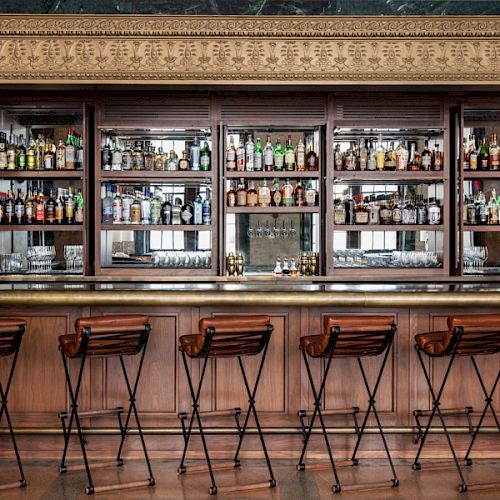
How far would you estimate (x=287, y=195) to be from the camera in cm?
638

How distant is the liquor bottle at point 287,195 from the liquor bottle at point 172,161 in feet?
3.37

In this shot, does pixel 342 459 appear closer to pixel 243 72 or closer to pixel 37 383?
pixel 37 383

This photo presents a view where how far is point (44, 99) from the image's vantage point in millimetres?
6176

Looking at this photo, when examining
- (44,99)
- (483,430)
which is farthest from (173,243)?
(483,430)

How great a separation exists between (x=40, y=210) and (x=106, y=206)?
0.62 metres

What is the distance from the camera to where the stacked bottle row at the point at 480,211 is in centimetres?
640

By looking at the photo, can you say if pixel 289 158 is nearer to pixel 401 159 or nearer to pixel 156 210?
pixel 401 159

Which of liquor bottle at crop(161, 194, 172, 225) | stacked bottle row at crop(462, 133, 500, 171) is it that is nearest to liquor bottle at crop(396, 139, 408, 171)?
stacked bottle row at crop(462, 133, 500, 171)

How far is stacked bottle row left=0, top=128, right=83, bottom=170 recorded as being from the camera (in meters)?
6.27

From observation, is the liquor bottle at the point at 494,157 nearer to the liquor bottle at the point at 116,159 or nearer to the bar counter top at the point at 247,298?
the bar counter top at the point at 247,298

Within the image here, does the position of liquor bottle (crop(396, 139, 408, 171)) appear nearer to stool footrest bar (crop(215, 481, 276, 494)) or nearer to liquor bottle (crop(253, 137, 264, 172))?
liquor bottle (crop(253, 137, 264, 172))

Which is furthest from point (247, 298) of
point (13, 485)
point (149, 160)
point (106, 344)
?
point (149, 160)

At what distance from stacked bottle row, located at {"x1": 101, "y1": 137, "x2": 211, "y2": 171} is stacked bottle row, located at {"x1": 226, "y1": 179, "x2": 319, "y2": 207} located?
1.19ft

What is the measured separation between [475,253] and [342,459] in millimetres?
2953
